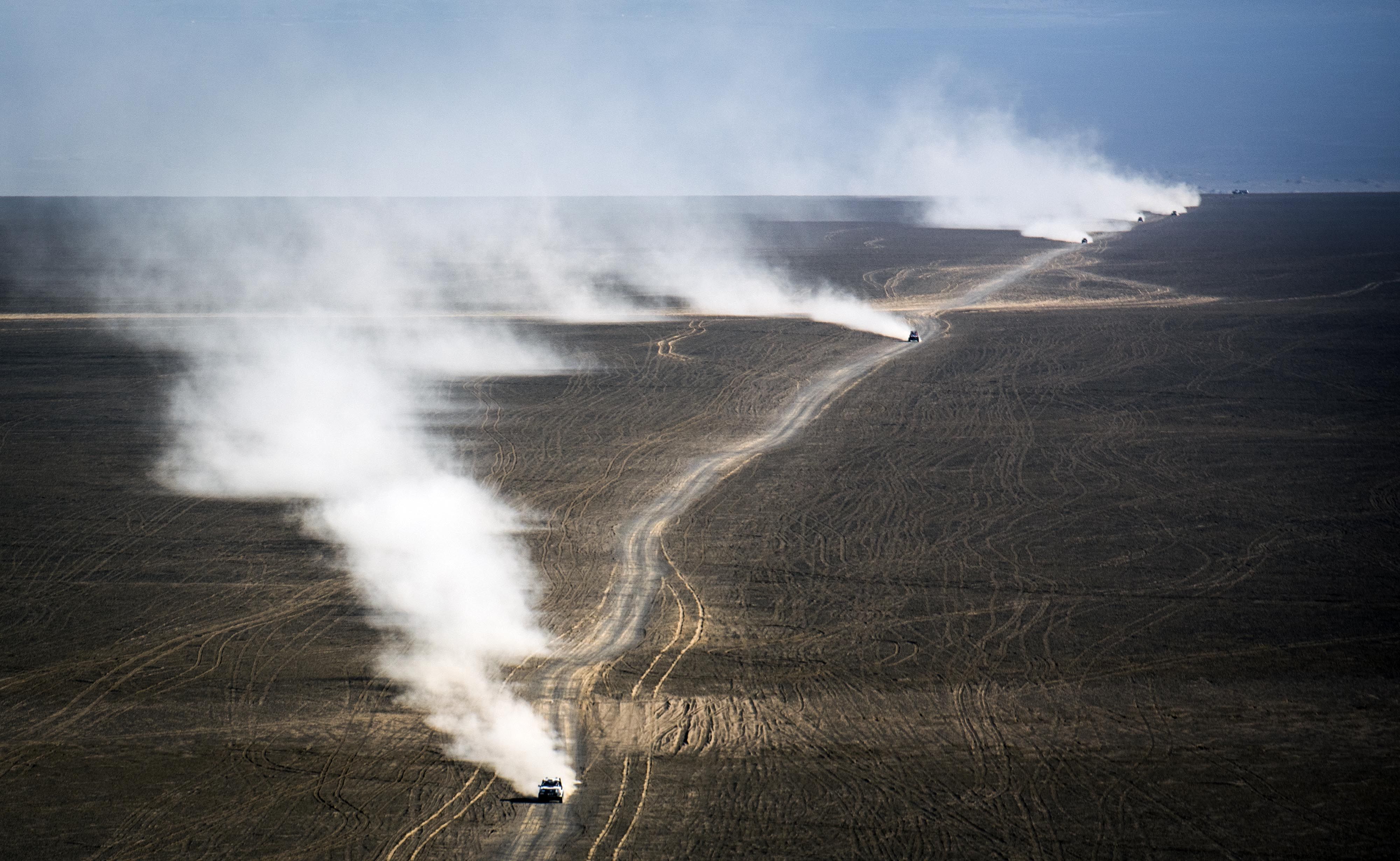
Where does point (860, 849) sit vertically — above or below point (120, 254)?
below

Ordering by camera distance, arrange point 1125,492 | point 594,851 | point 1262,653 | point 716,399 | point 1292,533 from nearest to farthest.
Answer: point 594,851
point 1262,653
point 1292,533
point 1125,492
point 716,399

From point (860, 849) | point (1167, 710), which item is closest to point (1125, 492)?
point (1167, 710)

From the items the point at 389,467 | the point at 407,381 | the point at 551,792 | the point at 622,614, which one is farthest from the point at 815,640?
the point at 407,381

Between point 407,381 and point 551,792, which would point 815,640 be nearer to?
point 551,792

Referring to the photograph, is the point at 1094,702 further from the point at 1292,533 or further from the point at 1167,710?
the point at 1292,533

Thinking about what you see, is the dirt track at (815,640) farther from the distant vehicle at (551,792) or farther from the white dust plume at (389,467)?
the white dust plume at (389,467)

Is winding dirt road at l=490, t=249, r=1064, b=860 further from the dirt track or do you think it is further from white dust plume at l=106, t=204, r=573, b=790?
white dust plume at l=106, t=204, r=573, b=790
